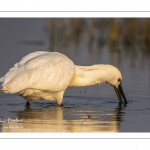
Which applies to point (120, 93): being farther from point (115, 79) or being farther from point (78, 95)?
point (78, 95)

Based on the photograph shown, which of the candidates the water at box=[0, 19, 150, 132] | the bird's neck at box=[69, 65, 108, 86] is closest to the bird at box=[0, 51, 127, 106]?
the bird's neck at box=[69, 65, 108, 86]

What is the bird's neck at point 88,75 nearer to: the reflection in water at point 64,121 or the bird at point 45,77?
the bird at point 45,77

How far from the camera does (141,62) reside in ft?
69.7

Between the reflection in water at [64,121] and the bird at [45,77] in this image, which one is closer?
the reflection in water at [64,121]

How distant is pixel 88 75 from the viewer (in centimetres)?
1570

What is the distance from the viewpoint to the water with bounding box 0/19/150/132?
42.7ft

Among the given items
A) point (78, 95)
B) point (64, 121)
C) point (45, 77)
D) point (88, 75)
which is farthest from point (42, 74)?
point (78, 95)

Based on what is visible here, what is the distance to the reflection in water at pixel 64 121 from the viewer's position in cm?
1262

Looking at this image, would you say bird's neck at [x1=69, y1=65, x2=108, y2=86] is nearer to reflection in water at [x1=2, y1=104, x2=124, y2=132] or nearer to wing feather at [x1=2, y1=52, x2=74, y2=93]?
wing feather at [x1=2, y1=52, x2=74, y2=93]

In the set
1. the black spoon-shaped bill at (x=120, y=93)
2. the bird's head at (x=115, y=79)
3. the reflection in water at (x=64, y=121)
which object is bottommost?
the reflection in water at (x=64, y=121)

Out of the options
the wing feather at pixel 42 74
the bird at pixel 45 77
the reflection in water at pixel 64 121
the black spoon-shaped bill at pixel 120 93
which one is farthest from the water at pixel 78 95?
the wing feather at pixel 42 74

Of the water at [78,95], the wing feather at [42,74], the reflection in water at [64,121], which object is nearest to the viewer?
the reflection in water at [64,121]

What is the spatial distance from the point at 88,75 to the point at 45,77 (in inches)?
54.5
